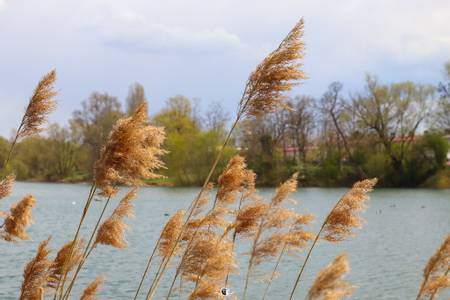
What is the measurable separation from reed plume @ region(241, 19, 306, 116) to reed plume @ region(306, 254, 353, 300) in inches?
48.8

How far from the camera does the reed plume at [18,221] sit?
A: 4.77m

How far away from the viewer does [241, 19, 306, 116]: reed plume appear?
4.48 m

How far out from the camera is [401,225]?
29375mm

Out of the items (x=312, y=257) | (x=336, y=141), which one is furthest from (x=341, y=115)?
(x=312, y=257)

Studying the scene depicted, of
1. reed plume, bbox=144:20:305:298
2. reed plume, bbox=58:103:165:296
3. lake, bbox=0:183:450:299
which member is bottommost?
lake, bbox=0:183:450:299

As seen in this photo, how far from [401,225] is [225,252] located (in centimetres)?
2640

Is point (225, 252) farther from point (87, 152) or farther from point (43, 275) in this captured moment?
point (87, 152)

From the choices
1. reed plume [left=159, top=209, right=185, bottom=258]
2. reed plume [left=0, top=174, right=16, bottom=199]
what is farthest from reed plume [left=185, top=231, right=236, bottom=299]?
reed plume [left=0, top=174, right=16, bottom=199]

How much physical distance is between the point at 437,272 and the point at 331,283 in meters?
1.20

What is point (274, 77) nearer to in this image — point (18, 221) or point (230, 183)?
point (230, 183)

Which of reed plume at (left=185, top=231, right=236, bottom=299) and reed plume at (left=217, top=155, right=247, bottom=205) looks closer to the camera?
A: reed plume at (left=185, top=231, right=236, bottom=299)

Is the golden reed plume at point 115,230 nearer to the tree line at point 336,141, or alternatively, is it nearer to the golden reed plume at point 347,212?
the golden reed plume at point 347,212

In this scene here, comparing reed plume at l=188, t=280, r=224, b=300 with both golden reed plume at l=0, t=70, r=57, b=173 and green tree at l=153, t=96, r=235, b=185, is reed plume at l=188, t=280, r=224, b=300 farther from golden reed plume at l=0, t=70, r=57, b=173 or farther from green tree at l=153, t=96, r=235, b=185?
green tree at l=153, t=96, r=235, b=185

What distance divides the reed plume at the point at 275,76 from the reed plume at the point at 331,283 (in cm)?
124
